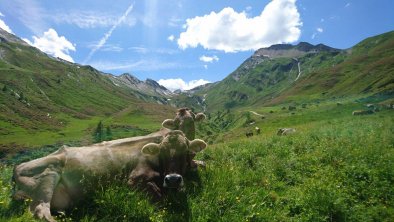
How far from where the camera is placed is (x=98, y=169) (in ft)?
30.2

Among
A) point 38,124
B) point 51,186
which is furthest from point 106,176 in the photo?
point 38,124

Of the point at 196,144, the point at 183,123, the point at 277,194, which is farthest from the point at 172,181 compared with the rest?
the point at 183,123

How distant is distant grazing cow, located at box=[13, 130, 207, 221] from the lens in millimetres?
8109

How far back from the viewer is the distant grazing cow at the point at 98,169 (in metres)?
8.11

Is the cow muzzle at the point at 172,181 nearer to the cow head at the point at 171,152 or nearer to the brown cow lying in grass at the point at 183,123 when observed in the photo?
the cow head at the point at 171,152

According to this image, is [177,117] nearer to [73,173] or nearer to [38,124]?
[73,173]

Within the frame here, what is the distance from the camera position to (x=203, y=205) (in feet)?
27.9

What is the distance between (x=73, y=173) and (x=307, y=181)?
6.52 m

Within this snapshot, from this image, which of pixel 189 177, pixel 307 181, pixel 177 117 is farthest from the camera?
pixel 177 117

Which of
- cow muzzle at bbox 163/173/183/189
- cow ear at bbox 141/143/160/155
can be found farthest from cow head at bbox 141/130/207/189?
cow muzzle at bbox 163/173/183/189

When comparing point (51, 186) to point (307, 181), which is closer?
point (51, 186)

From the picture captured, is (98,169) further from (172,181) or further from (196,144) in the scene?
(196,144)

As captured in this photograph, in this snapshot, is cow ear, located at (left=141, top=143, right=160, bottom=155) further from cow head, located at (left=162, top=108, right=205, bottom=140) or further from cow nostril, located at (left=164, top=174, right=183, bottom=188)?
cow head, located at (left=162, top=108, right=205, bottom=140)

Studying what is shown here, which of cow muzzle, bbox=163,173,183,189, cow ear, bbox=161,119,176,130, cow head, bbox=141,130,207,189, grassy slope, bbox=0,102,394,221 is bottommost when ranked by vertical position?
grassy slope, bbox=0,102,394,221
